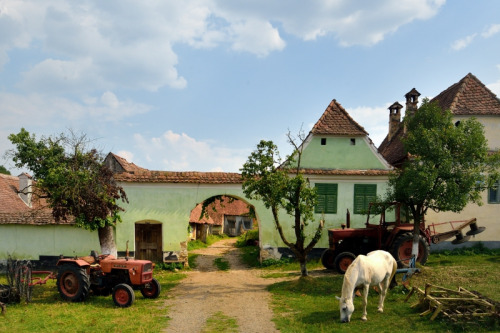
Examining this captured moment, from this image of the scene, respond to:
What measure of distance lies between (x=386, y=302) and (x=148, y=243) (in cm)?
987

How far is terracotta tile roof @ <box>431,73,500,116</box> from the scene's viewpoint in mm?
16422

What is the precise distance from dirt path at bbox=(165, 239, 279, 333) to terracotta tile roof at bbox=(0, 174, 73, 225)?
5831 millimetres

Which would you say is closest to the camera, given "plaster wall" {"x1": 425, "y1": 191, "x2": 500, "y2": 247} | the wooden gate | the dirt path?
the dirt path

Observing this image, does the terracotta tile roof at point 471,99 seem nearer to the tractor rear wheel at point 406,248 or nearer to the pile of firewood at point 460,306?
the tractor rear wheel at point 406,248

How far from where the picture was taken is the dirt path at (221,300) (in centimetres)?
829

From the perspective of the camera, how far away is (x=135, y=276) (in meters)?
10.1

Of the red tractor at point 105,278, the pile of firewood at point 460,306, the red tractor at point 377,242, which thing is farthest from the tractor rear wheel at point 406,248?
the red tractor at point 105,278

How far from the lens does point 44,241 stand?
49.1 feet

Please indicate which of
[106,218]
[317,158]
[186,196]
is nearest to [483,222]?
[317,158]

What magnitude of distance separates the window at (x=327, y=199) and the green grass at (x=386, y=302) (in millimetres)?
3446

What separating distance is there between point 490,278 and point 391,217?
16.5ft

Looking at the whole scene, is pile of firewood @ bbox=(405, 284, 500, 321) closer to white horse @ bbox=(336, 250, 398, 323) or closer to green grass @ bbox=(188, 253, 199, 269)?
white horse @ bbox=(336, 250, 398, 323)

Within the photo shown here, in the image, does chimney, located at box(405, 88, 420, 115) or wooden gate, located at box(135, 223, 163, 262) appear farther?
chimney, located at box(405, 88, 420, 115)

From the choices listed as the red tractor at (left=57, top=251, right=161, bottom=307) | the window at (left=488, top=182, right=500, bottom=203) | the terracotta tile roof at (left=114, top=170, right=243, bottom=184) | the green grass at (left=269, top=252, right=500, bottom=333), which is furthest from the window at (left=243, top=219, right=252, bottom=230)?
the red tractor at (left=57, top=251, right=161, bottom=307)
